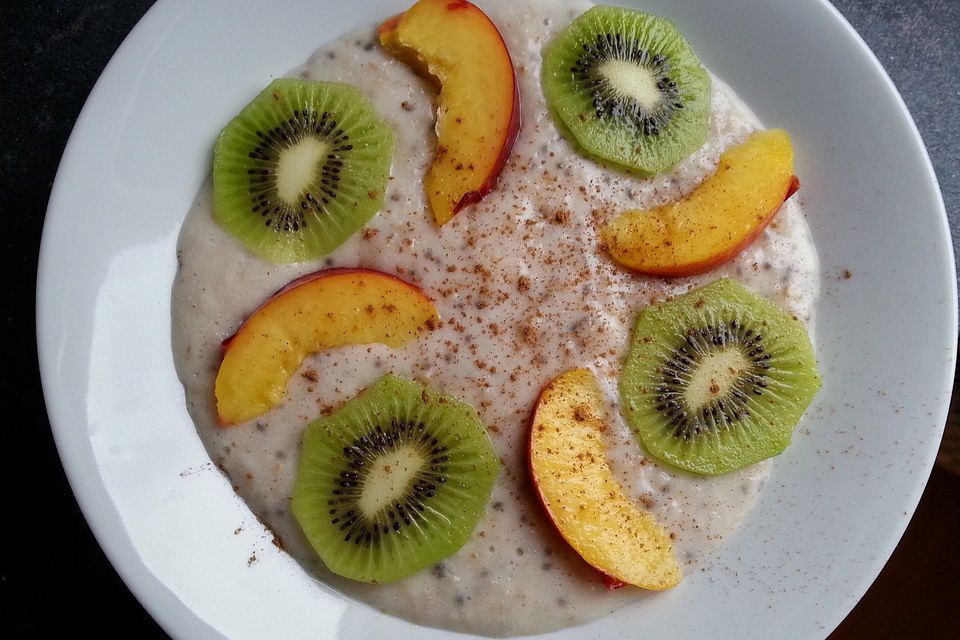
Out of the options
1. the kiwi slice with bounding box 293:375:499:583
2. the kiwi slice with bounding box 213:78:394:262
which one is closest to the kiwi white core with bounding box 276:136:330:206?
the kiwi slice with bounding box 213:78:394:262

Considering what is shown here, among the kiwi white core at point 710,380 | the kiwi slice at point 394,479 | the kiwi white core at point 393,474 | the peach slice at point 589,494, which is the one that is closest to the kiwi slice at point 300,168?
the kiwi slice at point 394,479

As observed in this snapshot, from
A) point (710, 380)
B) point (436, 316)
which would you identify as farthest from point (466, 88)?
point (710, 380)

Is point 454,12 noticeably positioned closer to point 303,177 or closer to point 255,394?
point 303,177

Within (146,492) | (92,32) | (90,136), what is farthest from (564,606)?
(92,32)

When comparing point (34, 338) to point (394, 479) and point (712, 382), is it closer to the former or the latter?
point (394, 479)

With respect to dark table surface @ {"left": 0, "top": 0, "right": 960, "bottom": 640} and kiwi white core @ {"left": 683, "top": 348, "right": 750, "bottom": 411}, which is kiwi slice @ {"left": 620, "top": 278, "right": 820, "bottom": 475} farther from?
dark table surface @ {"left": 0, "top": 0, "right": 960, "bottom": 640}

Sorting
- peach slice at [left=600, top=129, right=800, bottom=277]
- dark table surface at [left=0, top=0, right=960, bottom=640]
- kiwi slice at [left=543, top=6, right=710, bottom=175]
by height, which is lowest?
dark table surface at [left=0, top=0, right=960, bottom=640]
